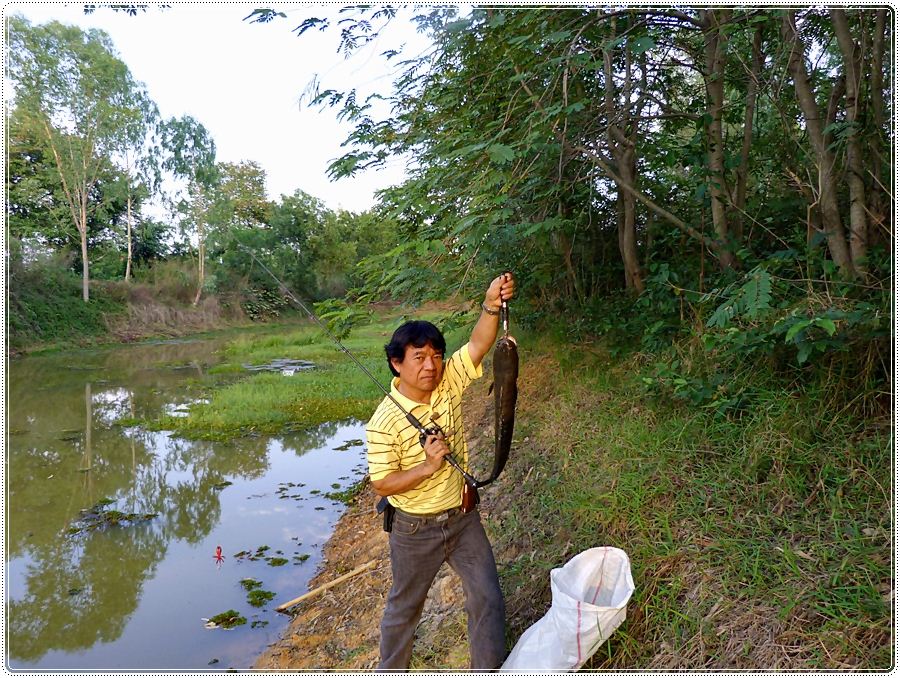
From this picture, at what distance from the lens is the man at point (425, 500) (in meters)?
2.43

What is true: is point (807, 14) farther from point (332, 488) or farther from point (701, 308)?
point (332, 488)

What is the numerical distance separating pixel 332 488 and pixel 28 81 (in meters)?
21.3

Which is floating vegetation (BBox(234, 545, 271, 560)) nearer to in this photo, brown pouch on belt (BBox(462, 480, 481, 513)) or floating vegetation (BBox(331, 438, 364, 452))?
floating vegetation (BBox(331, 438, 364, 452))

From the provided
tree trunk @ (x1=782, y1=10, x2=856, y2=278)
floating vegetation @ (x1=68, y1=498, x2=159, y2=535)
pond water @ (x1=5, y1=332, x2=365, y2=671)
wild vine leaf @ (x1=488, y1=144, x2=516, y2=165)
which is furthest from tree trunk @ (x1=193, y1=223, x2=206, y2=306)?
tree trunk @ (x1=782, y1=10, x2=856, y2=278)

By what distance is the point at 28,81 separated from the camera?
20.9 meters

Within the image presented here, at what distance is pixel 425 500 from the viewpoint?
8.16 feet

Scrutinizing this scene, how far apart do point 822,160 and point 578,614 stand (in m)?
2.94

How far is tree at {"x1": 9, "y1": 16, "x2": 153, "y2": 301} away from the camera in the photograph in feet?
67.9

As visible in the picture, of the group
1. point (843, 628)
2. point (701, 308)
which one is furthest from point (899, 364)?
point (701, 308)

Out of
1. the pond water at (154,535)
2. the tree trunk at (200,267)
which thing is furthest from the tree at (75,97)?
the pond water at (154,535)

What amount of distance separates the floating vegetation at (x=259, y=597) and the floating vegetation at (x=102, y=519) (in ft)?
7.75

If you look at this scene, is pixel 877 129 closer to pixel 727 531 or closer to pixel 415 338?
pixel 727 531

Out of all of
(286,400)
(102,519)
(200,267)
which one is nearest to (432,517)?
(102,519)

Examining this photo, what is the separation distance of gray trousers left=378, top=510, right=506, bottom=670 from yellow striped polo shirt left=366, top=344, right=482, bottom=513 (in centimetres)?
7
